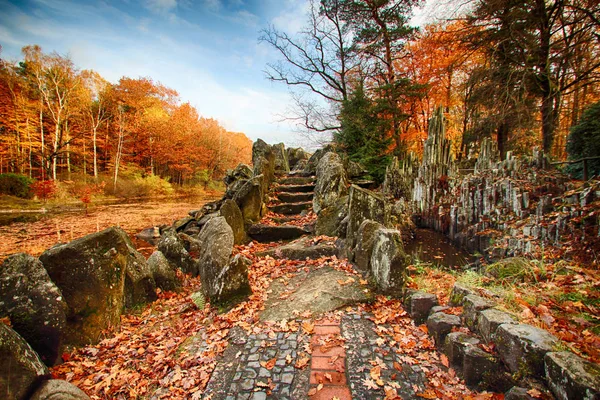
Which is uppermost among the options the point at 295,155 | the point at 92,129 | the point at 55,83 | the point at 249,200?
the point at 55,83

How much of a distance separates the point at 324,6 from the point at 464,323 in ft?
61.1

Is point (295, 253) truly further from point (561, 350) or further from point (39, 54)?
point (39, 54)

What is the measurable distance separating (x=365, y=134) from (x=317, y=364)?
40.1ft

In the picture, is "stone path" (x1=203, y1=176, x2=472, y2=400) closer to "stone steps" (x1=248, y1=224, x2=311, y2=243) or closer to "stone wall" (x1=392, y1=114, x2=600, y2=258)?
"stone steps" (x1=248, y1=224, x2=311, y2=243)

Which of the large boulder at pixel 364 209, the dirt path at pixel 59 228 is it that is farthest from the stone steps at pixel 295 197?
the dirt path at pixel 59 228

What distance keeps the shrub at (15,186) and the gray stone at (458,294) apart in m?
25.8

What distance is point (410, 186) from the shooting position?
12.3 meters

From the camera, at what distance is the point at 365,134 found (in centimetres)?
1314

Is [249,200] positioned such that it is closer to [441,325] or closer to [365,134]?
[441,325]

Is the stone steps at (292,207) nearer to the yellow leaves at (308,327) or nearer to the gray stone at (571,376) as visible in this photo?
the yellow leaves at (308,327)

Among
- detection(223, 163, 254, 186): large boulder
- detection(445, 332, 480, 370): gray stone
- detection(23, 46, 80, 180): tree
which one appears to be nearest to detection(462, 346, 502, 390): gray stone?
detection(445, 332, 480, 370): gray stone

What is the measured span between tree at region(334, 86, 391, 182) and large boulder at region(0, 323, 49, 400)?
12328 mm

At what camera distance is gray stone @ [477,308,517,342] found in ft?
7.20

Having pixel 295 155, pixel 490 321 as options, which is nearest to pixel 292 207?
pixel 490 321
